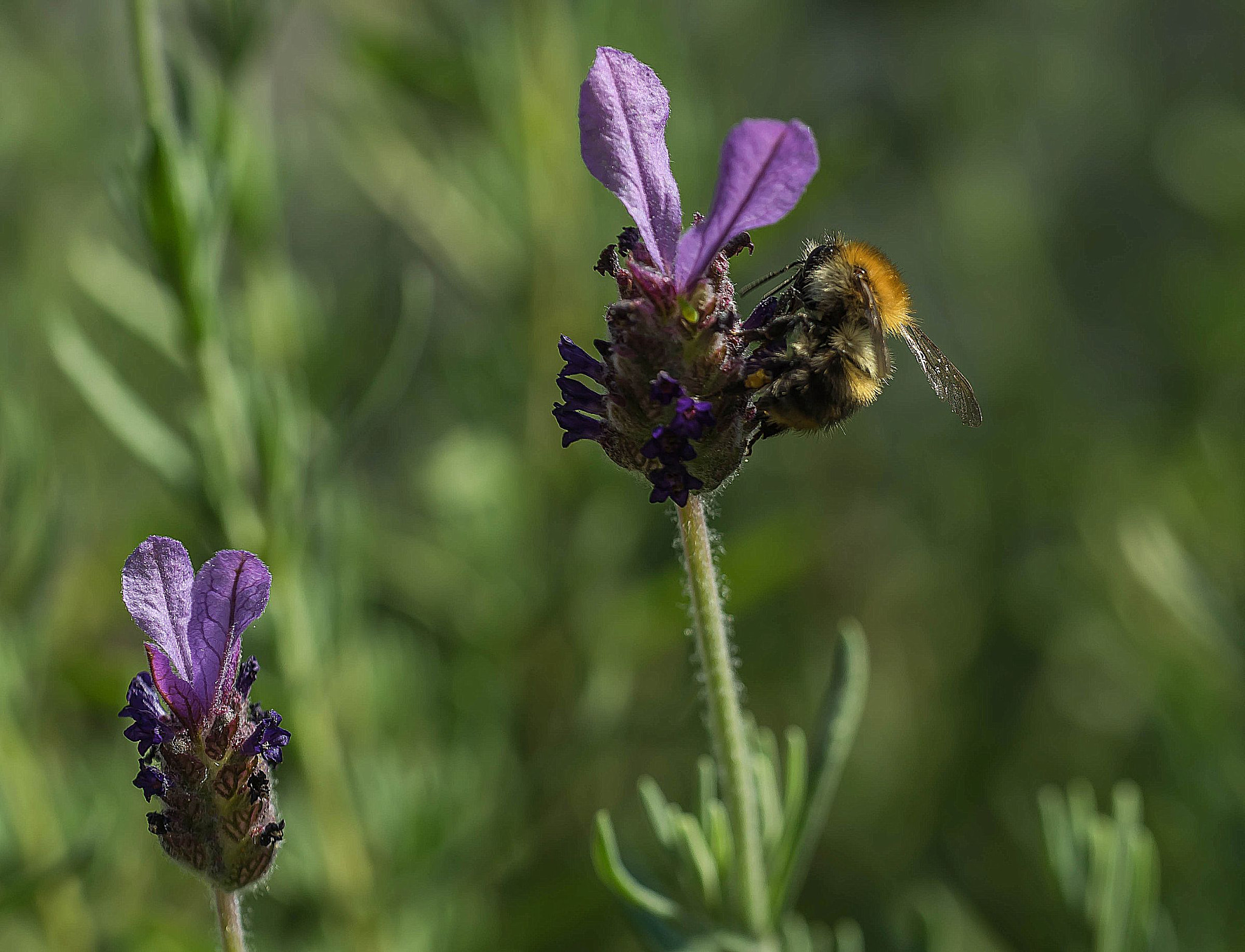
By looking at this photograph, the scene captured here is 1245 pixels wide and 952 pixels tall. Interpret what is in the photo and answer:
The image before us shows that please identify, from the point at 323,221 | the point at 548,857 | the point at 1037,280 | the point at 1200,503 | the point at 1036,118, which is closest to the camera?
the point at 548,857

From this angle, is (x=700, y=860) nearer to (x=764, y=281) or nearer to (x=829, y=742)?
A: (x=829, y=742)

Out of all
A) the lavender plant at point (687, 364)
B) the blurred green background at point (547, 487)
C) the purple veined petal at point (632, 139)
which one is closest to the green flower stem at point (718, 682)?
the lavender plant at point (687, 364)

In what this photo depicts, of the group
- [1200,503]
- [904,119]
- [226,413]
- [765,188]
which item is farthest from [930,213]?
[765,188]

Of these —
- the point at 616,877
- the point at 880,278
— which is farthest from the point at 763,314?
the point at 616,877

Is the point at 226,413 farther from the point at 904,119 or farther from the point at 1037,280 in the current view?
the point at 904,119

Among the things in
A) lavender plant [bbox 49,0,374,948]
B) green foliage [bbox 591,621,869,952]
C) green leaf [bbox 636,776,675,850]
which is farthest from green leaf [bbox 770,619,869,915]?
lavender plant [bbox 49,0,374,948]

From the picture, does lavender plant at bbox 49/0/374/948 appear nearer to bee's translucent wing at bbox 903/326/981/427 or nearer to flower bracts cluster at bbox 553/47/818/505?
flower bracts cluster at bbox 553/47/818/505
